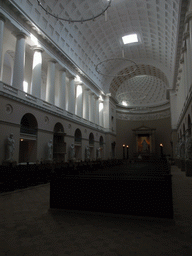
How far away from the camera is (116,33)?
24.5m

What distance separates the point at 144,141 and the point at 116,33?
18052mm

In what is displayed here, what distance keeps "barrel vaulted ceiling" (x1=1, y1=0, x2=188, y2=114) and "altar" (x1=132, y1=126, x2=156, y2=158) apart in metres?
6.26

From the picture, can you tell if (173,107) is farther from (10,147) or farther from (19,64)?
(10,147)

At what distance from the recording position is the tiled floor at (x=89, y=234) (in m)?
2.79

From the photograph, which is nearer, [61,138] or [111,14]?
[61,138]

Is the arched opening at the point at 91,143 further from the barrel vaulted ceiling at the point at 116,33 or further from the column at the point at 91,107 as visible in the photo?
the barrel vaulted ceiling at the point at 116,33

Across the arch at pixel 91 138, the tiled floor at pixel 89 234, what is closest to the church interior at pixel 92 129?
the tiled floor at pixel 89 234

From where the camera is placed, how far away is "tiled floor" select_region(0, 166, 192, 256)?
2793 mm

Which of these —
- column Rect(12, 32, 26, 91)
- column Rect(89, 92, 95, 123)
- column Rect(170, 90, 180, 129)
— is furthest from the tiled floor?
column Rect(170, 90, 180, 129)

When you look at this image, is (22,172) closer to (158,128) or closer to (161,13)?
(161,13)

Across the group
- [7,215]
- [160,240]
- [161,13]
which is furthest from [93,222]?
[161,13]

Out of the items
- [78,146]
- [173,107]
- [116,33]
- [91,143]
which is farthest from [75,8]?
[173,107]

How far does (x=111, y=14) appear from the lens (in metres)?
21.3

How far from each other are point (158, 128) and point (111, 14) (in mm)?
21605
